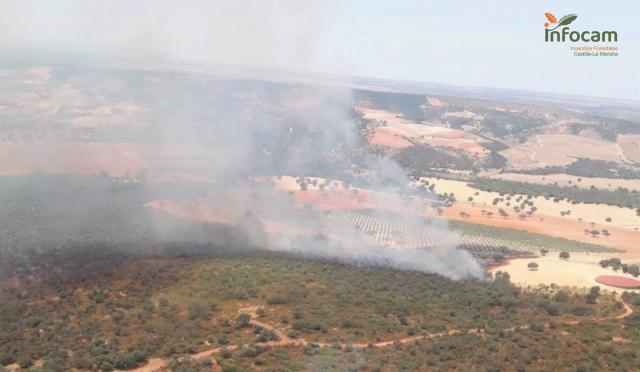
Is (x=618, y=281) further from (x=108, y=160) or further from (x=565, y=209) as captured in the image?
(x=108, y=160)

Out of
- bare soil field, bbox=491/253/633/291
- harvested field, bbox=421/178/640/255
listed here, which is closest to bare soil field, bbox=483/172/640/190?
harvested field, bbox=421/178/640/255

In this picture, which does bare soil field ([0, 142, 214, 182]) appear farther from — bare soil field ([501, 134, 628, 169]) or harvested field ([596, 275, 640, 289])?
bare soil field ([501, 134, 628, 169])

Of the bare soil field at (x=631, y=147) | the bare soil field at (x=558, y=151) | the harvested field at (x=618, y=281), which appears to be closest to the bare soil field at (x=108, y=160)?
the harvested field at (x=618, y=281)

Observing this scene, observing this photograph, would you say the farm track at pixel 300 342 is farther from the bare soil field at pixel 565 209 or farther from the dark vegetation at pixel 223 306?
the bare soil field at pixel 565 209

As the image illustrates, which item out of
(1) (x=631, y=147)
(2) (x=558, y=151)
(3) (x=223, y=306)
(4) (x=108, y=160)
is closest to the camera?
(3) (x=223, y=306)

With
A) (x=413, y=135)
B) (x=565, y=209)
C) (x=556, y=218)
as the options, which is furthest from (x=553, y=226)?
(x=413, y=135)

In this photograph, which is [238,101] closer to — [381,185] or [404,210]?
[381,185]

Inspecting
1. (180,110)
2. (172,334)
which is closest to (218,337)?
(172,334)
